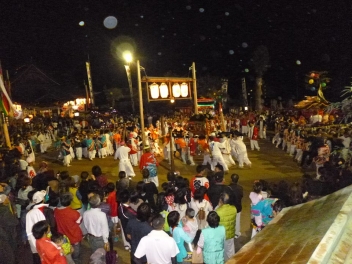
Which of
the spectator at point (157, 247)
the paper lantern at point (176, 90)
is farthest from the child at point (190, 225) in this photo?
the paper lantern at point (176, 90)

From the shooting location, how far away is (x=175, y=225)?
4.96 metres

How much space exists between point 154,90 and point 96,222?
784 cm

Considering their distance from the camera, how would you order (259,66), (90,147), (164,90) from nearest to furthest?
(164,90) < (90,147) < (259,66)

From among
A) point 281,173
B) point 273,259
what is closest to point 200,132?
point 281,173

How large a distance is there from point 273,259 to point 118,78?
2075 inches

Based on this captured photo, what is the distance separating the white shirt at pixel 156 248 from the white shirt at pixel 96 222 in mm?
1410

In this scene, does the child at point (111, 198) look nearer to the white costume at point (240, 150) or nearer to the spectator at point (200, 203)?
the spectator at point (200, 203)

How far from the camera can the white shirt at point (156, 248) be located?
4.24 metres

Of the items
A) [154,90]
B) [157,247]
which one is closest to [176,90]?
[154,90]

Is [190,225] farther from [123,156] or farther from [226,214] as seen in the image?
[123,156]

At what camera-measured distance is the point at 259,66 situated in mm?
41375

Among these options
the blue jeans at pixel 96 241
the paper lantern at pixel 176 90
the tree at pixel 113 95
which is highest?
the tree at pixel 113 95

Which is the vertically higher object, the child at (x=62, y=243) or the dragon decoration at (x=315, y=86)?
the dragon decoration at (x=315, y=86)

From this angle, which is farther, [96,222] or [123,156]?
[123,156]
